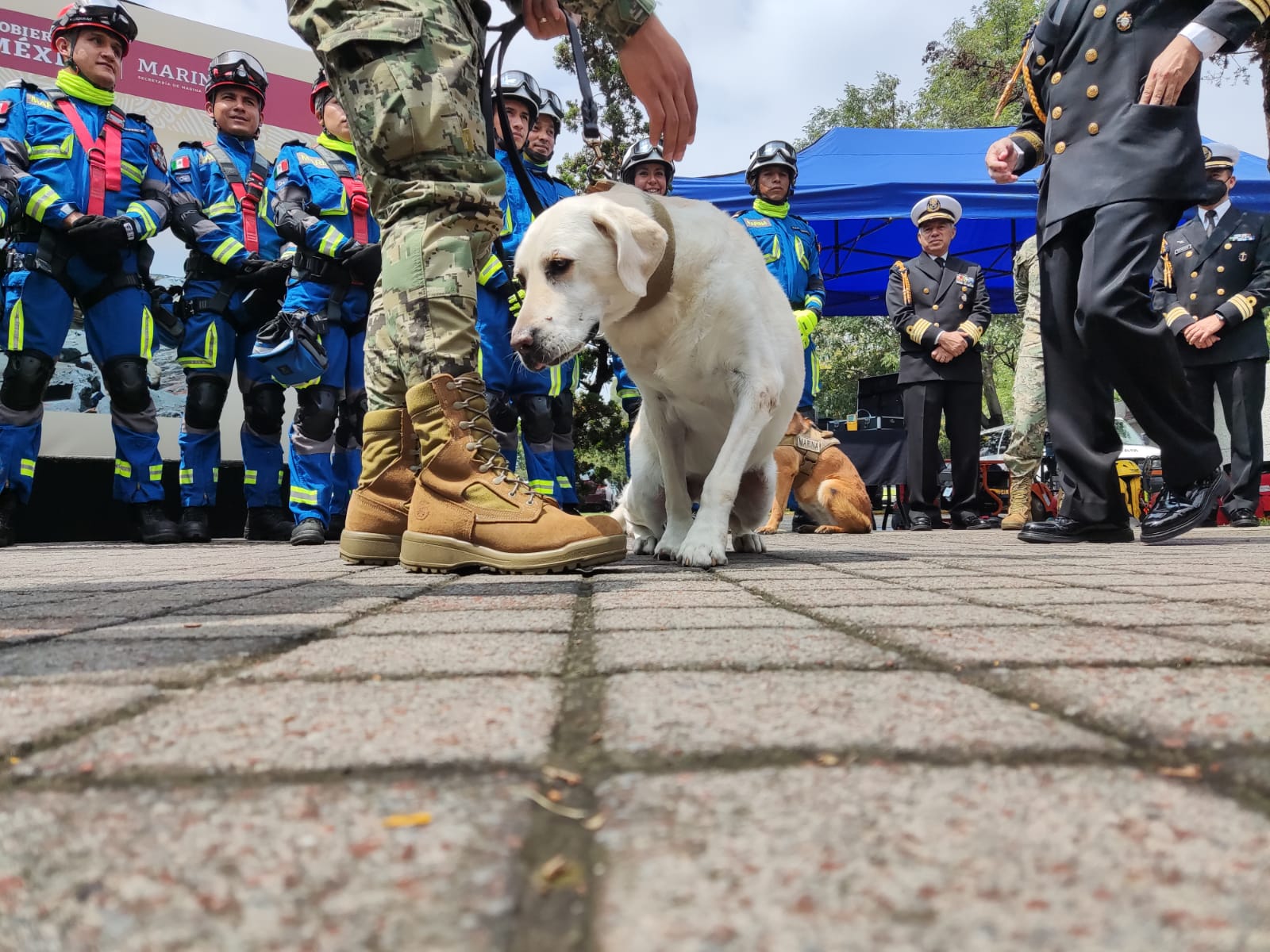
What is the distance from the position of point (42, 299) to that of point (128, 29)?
1728 mm

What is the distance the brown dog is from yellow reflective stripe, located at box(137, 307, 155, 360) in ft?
12.6

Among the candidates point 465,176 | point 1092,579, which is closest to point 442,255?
point 465,176

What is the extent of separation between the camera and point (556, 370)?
565 centimetres

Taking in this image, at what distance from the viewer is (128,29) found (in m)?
5.23

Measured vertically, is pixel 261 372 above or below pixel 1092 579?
above

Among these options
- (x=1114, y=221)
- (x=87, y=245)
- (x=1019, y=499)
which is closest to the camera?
Answer: (x=1114, y=221)

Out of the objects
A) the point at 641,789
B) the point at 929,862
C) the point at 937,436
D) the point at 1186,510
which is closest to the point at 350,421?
the point at 1186,510

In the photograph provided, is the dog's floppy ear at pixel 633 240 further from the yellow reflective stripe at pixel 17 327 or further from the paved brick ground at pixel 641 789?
the yellow reflective stripe at pixel 17 327

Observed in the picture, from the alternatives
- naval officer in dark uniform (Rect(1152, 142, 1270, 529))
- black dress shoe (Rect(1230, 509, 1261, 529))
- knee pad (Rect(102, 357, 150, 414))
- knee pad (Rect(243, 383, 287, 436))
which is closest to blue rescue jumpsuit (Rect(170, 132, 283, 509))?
knee pad (Rect(243, 383, 287, 436))

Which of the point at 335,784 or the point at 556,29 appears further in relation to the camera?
the point at 556,29

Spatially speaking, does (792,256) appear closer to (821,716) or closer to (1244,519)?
(1244,519)

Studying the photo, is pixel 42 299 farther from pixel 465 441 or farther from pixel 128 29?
pixel 465 441

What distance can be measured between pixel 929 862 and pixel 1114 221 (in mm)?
3625

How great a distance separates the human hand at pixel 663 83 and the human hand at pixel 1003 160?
183 centimetres
